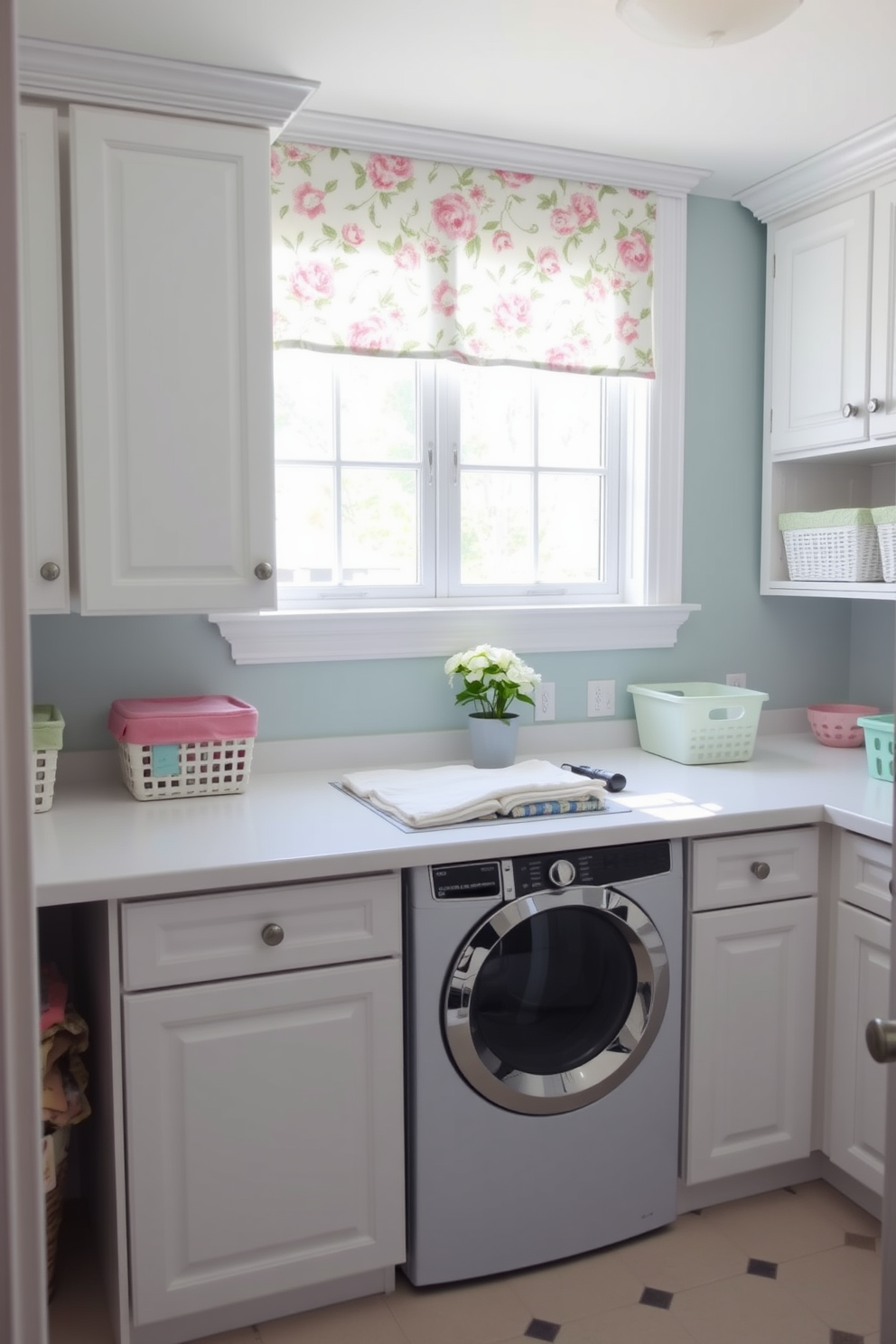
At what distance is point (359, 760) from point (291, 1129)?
0.94m

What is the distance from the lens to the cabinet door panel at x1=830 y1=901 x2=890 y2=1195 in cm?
219

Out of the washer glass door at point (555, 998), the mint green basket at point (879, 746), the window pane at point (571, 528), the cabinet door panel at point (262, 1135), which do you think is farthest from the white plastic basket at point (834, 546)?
the cabinet door panel at point (262, 1135)

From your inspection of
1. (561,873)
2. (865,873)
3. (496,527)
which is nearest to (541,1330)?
(561,873)

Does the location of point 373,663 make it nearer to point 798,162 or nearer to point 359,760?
point 359,760

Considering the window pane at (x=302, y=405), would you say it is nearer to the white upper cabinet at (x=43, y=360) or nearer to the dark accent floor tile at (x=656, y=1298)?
the white upper cabinet at (x=43, y=360)

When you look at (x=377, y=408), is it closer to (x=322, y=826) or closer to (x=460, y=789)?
(x=460, y=789)

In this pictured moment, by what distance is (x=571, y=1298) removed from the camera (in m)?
2.06

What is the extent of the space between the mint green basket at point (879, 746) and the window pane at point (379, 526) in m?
1.13

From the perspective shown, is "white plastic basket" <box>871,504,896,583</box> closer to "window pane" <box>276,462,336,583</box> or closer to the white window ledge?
the white window ledge

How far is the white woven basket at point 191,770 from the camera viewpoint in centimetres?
225

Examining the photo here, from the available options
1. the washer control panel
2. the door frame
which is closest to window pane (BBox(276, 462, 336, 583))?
the washer control panel

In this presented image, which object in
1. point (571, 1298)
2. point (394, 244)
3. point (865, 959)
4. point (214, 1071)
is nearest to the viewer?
point (214, 1071)

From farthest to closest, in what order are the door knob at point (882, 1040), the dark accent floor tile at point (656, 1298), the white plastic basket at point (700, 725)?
the white plastic basket at point (700, 725)
the dark accent floor tile at point (656, 1298)
the door knob at point (882, 1040)

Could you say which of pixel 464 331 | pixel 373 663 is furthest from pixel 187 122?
pixel 373 663
